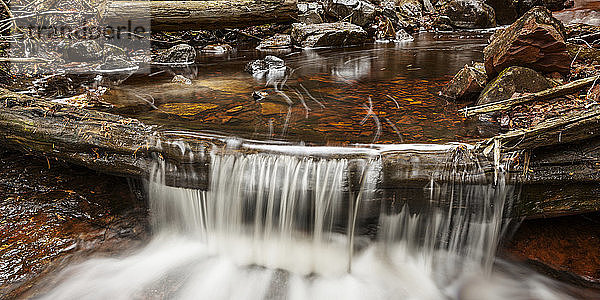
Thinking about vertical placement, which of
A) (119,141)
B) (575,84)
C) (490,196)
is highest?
(575,84)

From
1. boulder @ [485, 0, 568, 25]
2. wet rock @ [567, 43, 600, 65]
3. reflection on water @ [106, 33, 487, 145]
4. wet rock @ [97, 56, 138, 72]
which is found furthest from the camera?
boulder @ [485, 0, 568, 25]

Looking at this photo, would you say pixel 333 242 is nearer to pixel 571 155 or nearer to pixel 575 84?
pixel 571 155

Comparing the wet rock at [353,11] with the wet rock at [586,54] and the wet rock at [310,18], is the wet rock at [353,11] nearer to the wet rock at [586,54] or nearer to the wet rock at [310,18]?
the wet rock at [310,18]

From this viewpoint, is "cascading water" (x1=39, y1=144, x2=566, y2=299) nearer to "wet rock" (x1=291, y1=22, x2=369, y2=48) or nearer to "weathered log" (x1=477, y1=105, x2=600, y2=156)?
"weathered log" (x1=477, y1=105, x2=600, y2=156)

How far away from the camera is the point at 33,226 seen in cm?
305

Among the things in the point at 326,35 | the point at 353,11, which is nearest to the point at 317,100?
the point at 326,35

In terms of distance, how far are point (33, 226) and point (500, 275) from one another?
3652 millimetres

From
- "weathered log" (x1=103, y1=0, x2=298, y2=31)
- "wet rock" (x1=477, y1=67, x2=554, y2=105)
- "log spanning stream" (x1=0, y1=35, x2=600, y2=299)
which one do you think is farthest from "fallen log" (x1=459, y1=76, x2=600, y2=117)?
"weathered log" (x1=103, y1=0, x2=298, y2=31)

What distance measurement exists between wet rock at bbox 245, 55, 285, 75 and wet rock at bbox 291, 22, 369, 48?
9.02 ft

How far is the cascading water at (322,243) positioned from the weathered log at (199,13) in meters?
5.91

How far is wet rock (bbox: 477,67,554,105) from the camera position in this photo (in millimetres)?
3750

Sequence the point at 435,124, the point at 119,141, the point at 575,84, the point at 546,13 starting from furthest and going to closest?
1. the point at 546,13
2. the point at 435,124
3. the point at 575,84
4. the point at 119,141

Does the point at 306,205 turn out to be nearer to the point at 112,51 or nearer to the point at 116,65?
the point at 116,65

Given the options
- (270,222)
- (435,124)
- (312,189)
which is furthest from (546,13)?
(270,222)
